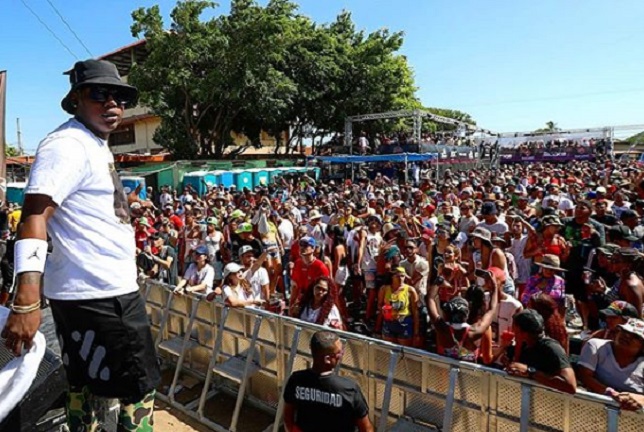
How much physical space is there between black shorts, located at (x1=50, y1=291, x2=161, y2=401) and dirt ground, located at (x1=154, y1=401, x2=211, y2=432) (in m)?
3.16

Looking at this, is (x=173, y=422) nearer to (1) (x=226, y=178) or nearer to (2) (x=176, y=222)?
(2) (x=176, y=222)

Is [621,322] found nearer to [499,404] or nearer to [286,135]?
[499,404]

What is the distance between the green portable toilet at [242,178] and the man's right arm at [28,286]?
70.9ft

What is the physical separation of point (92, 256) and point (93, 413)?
71cm

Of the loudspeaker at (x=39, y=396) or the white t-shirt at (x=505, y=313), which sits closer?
the loudspeaker at (x=39, y=396)

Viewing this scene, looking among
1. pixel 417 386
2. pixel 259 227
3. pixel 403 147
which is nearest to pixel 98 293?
pixel 417 386

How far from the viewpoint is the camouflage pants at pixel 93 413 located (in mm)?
2109

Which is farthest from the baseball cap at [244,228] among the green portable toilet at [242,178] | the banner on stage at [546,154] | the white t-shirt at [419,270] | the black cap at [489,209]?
the banner on stage at [546,154]

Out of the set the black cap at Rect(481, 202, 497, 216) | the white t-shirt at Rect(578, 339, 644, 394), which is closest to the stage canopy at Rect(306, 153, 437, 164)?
the black cap at Rect(481, 202, 497, 216)

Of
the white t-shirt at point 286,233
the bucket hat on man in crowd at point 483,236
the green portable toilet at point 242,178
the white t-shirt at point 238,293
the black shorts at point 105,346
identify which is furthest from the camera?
the green portable toilet at point 242,178

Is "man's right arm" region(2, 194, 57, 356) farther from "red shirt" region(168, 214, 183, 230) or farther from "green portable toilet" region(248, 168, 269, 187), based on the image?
"green portable toilet" region(248, 168, 269, 187)

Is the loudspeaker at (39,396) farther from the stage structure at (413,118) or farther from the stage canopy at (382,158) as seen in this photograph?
the stage structure at (413,118)

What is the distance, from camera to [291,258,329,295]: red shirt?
236 inches

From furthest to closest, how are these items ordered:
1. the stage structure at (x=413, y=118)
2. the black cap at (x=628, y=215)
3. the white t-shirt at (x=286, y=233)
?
the stage structure at (x=413, y=118), the white t-shirt at (x=286, y=233), the black cap at (x=628, y=215)
